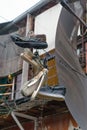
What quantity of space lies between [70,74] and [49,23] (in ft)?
18.4

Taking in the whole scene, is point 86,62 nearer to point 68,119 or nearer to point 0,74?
point 68,119

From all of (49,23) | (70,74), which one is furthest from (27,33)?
(70,74)

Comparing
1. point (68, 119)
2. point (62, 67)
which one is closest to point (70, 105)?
point (62, 67)

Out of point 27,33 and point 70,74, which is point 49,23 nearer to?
point 27,33

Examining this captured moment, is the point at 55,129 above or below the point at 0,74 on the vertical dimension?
below

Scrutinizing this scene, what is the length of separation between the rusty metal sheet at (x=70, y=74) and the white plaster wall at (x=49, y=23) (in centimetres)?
416

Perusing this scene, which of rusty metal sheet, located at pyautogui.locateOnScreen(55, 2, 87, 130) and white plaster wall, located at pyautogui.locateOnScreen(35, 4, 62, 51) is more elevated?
white plaster wall, located at pyautogui.locateOnScreen(35, 4, 62, 51)

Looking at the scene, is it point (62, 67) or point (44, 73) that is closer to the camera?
point (62, 67)

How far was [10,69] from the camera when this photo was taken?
13188 millimetres

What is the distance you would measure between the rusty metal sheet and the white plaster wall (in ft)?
13.6

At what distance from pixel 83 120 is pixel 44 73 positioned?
1.66 meters

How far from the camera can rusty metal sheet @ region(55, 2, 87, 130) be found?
720 cm

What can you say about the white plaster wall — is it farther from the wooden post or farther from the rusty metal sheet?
the rusty metal sheet

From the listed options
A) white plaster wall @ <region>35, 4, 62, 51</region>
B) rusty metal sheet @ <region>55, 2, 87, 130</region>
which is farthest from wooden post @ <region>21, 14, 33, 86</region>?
rusty metal sheet @ <region>55, 2, 87, 130</region>
